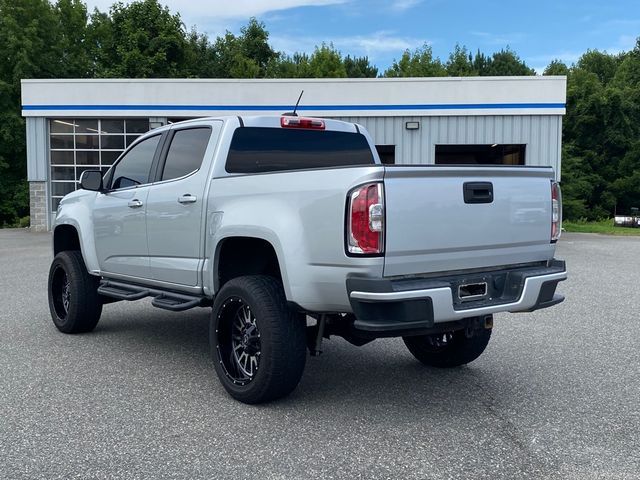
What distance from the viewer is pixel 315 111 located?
21.5 m

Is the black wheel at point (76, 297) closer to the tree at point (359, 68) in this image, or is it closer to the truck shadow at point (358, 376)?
the truck shadow at point (358, 376)

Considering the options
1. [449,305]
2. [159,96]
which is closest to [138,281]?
[449,305]

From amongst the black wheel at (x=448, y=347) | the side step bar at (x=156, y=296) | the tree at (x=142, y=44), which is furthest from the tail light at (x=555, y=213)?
the tree at (x=142, y=44)

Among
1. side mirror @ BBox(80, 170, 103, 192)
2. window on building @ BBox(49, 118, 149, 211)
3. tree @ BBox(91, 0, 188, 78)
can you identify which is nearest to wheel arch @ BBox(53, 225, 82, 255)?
side mirror @ BBox(80, 170, 103, 192)

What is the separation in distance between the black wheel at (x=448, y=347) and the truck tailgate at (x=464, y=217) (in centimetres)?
97

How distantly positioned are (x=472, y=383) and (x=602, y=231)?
2301 centimetres

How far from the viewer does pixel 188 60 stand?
148ft

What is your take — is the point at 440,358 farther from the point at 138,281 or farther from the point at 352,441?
the point at 138,281

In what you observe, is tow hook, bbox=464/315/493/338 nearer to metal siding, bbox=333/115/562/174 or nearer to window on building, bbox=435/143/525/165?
window on building, bbox=435/143/525/165

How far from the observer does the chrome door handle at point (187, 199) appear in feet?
15.9

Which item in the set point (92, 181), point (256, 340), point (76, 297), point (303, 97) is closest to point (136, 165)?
point (92, 181)

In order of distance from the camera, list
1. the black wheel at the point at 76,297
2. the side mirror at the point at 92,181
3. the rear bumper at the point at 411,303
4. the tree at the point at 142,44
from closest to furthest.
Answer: the rear bumper at the point at 411,303 → the side mirror at the point at 92,181 → the black wheel at the point at 76,297 → the tree at the point at 142,44

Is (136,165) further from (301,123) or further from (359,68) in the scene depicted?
(359,68)

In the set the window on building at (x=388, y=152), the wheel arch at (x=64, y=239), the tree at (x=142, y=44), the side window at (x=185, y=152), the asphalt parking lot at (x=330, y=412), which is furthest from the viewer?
the tree at (x=142, y=44)
